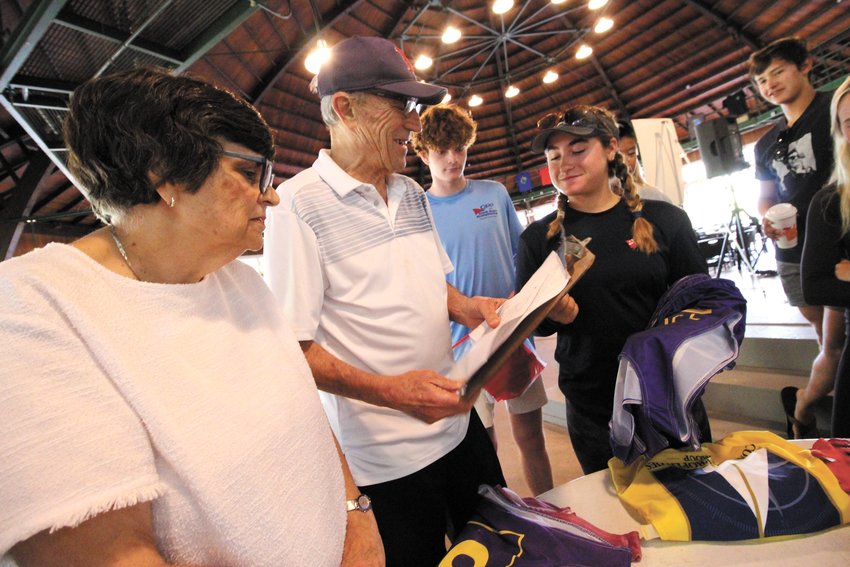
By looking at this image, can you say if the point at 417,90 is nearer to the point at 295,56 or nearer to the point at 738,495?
the point at 738,495

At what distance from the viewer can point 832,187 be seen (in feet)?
5.45

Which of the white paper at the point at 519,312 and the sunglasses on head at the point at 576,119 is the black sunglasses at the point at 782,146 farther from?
the white paper at the point at 519,312

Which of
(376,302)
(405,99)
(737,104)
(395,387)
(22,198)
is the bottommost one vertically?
(395,387)

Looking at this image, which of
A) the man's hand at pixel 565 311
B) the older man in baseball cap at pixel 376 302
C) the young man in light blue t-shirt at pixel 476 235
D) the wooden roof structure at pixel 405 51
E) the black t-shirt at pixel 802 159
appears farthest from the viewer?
the wooden roof structure at pixel 405 51

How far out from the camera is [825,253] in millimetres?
1585

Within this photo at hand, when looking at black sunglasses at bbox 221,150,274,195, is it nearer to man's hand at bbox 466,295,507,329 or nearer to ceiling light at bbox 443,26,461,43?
man's hand at bbox 466,295,507,329

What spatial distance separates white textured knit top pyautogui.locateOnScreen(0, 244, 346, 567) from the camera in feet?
1.51

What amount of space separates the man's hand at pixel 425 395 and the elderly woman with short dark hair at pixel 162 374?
20 centimetres

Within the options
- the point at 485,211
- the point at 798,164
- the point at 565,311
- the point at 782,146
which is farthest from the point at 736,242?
the point at 565,311

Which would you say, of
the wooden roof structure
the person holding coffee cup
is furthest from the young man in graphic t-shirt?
the wooden roof structure

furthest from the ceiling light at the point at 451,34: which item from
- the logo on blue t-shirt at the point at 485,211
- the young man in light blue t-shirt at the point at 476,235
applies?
the logo on blue t-shirt at the point at 485,211

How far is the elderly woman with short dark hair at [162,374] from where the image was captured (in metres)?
0.47

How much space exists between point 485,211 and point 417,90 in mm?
1246

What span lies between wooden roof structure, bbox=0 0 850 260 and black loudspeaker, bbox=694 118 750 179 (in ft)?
18.4
